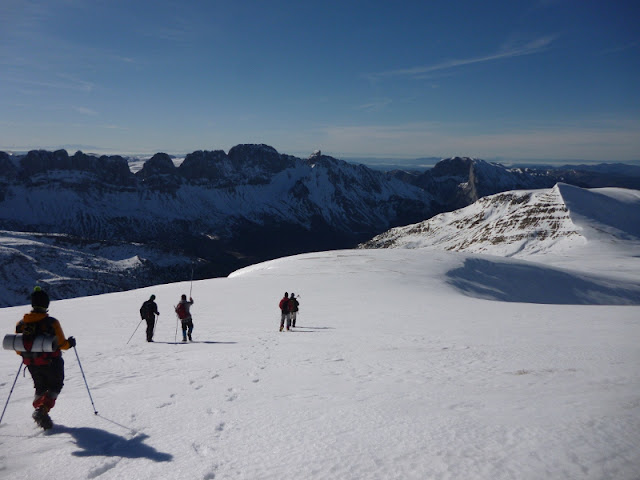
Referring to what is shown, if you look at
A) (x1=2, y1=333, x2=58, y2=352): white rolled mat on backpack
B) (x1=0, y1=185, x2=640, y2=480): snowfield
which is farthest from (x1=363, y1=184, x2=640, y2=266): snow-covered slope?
(x1=2, y1=333, x2=58, y2=352): white rolled mat on backpack

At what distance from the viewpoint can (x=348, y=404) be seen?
8.11 meters

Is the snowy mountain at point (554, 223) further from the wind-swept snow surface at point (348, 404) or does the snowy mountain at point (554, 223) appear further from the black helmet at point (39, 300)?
the black helmet at point (39, 300)

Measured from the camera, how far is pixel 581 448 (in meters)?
5.97

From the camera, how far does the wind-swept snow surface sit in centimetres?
583

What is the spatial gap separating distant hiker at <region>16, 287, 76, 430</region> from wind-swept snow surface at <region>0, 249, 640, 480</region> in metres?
0.45

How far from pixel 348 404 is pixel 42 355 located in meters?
6.07

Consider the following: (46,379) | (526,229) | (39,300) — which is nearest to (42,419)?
(46,379)

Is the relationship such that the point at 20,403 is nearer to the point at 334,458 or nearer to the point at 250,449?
the point at 250,449

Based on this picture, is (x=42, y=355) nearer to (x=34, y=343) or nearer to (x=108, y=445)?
(x=34, y=343)

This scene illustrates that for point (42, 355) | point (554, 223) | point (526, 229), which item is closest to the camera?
point (42, 355)

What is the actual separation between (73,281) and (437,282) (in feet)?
611

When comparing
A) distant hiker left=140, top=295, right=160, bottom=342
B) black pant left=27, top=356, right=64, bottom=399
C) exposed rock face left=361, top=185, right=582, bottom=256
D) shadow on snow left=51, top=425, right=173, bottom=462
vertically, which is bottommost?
exposed rock face left=361, top=185, right=582, bottom=256

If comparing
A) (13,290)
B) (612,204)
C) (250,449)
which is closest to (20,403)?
(250,449)

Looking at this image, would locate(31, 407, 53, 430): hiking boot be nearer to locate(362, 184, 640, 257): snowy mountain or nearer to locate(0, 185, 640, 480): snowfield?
locate(0, 185, 640, 480): snowfield
